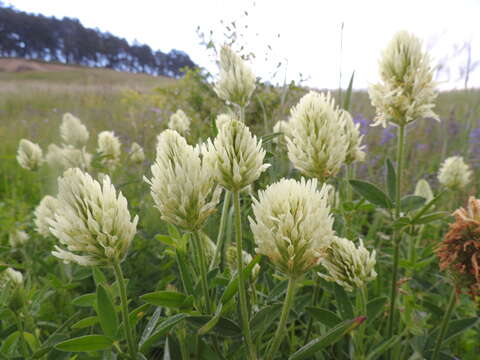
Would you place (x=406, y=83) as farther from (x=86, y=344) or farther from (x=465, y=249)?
(x=86, y=344)

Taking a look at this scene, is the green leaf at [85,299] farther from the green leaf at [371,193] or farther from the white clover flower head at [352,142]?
the white clover flower head at [352,142]

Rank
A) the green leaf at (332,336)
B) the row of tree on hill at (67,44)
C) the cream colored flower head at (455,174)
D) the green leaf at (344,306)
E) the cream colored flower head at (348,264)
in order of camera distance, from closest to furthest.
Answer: the green leaf at (332,336) → the cream colored flower head at (348,264) → the green leaf at (344,306) → the cream colored flower head at (455,174) → the row of tree on hill at (67,44)

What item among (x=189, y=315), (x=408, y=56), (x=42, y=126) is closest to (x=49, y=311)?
(x=189, y=315)

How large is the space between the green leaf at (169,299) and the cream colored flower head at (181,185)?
198 mm

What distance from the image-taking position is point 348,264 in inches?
43.5

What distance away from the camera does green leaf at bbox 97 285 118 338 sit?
0.98 m

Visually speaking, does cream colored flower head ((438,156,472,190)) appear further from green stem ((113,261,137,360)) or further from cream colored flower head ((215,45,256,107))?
green stem ((113,261,137,360))

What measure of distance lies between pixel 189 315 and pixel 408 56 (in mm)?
1269

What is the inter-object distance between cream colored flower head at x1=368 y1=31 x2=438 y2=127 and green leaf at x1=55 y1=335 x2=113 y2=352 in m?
1.28

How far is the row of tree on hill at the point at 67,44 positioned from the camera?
44.7 m

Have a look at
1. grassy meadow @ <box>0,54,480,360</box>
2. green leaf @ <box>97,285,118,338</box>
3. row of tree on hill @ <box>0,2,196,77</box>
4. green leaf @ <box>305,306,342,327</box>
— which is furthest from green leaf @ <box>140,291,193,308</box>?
row of tree on hill @ <box>0,2,196,77</box>

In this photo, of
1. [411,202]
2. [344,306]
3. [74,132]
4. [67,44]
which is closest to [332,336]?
[344,306]

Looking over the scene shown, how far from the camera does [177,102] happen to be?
5.45m

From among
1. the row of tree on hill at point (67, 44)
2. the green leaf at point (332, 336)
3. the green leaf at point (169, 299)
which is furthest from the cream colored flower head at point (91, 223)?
the row of tree on hill at point (67, 44)
